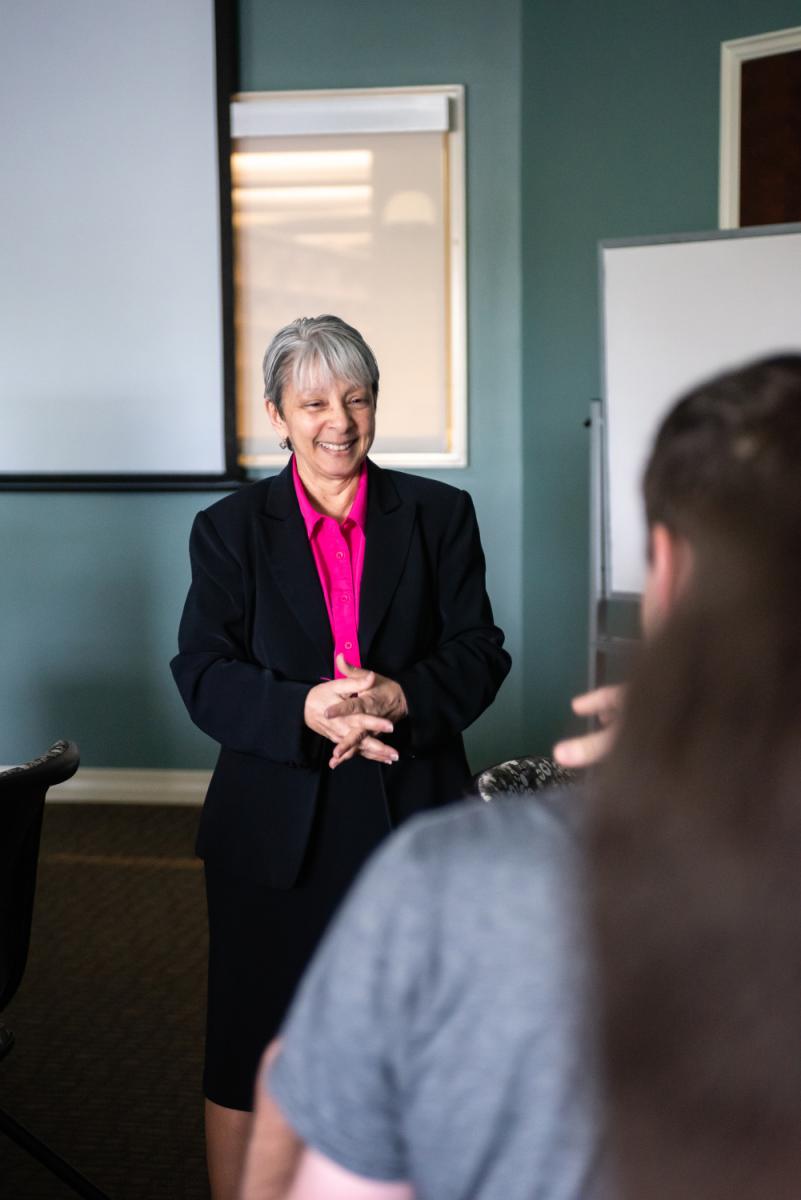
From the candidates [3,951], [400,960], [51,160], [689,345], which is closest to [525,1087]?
[400,960]

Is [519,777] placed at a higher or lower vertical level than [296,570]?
lower

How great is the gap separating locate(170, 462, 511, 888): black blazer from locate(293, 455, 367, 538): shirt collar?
0.01 metres

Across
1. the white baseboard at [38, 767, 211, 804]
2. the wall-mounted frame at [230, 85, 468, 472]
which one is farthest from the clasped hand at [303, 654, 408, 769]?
the white baseboard at [38, 767, 211, 804]

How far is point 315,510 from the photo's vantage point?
6.32 ft

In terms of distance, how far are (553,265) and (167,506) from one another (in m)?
1.77

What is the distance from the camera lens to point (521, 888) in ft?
1.92

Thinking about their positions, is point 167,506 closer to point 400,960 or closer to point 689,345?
point 689,345

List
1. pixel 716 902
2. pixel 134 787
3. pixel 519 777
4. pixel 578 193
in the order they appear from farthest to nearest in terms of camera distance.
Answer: pixel 134 787
pixel 578 193
pixel 519 777
pixel 716 902

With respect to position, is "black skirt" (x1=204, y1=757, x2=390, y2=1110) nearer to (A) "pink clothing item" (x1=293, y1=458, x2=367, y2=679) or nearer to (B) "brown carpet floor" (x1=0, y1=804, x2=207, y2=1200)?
(A) "pink clothing item" (x1=293, y1=458, x2=367, y2=679)

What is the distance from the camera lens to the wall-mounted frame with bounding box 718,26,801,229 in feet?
12.2

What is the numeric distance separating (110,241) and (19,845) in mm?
3253

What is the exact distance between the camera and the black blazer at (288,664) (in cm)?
179

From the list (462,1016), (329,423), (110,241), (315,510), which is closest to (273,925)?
(315,510)

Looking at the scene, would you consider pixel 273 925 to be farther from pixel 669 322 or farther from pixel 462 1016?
pixel 669 322
